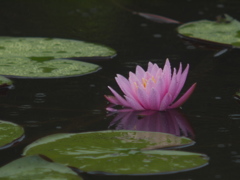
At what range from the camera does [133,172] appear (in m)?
1.67

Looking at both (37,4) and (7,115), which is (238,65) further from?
(37,4)

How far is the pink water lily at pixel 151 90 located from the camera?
2.26 metres

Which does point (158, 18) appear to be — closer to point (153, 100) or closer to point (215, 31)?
point (215, 31)

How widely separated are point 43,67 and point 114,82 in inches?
16.4

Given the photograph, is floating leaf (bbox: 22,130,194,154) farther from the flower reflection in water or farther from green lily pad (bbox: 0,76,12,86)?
green lily pad (bbox: 0,76,12,86)

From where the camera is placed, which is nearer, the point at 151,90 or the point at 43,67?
the point at 151,90

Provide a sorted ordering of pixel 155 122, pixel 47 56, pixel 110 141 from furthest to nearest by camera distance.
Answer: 1. pixel 47 56
2. pixel 155 122
3. pixel 110 141

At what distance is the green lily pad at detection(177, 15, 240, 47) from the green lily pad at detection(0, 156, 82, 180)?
6.79ft

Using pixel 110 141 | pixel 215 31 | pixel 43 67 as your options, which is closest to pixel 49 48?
pixel 43 67

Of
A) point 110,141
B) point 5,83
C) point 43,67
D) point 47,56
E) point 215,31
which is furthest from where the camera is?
point 215,31

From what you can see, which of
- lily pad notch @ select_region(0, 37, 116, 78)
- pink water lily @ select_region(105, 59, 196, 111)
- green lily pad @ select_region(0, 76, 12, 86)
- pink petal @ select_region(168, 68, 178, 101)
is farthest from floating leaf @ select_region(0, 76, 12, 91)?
pink petal @ select_region(168, 68, 178, 101)

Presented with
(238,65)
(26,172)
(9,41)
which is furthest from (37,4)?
(26,172)

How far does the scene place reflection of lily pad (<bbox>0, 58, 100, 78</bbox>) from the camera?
2867 mm

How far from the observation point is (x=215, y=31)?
150 inches
